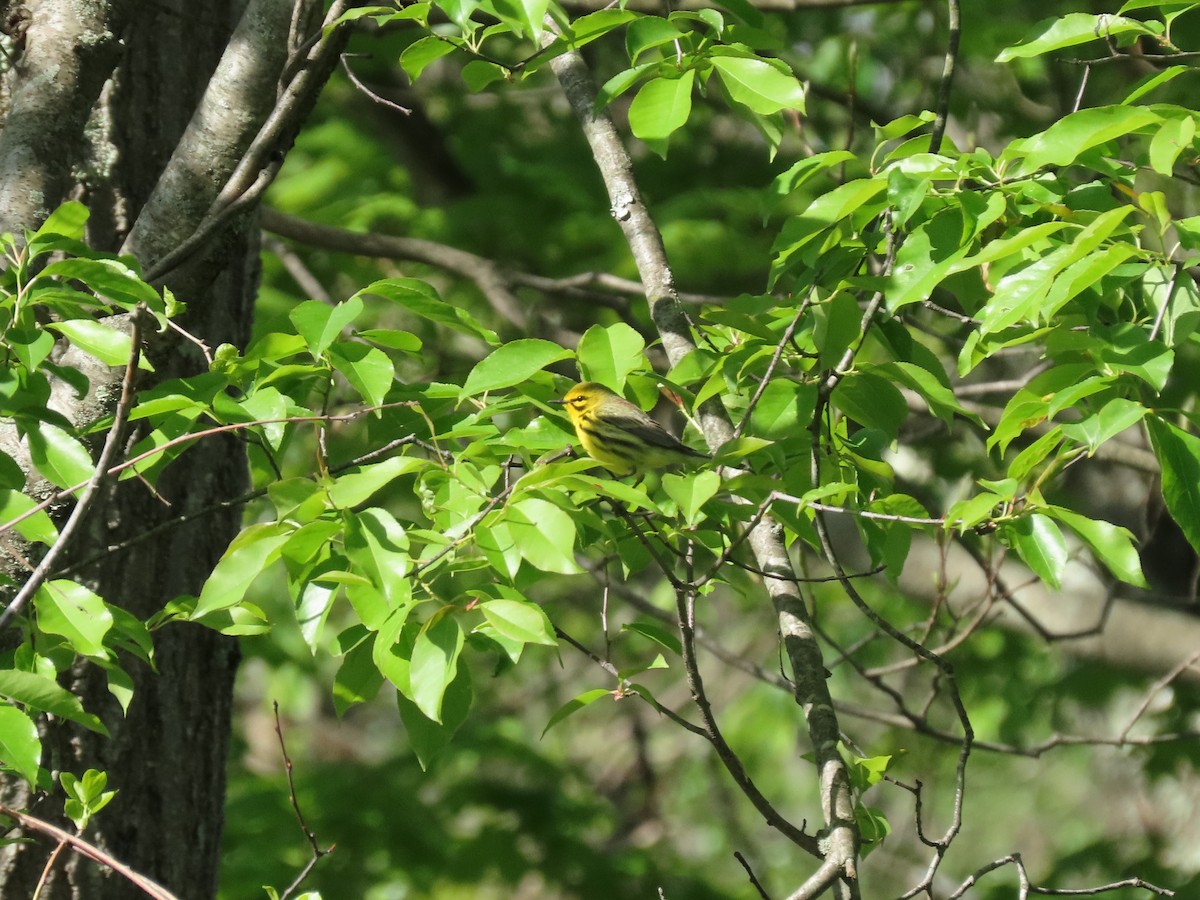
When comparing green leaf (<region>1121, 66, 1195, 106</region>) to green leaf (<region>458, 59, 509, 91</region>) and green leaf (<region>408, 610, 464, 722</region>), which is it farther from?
green leaf (<region>408, 610, 464, 722</region>)

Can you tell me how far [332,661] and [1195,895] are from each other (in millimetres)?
8594

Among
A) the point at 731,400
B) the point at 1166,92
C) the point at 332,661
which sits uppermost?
the point at 731,400

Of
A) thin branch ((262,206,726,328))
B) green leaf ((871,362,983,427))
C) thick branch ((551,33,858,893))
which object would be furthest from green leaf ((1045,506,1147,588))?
thin branch ((262,206,726,328))

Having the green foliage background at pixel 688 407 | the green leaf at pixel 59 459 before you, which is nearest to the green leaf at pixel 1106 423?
the green foliage background at pixel 688 407

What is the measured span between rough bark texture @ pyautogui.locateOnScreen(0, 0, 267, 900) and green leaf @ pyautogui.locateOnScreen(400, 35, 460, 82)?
796mm

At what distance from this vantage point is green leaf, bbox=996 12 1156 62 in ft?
8.06

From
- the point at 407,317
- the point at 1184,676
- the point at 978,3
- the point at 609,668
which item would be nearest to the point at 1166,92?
the point at 978,3

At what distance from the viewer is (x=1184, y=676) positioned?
6.34 metres

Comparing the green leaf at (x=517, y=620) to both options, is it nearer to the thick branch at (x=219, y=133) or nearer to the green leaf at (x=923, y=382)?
the green leaf at (x=923, y=382)

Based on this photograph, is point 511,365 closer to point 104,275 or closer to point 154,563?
point 104,275

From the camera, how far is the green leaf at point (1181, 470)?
2.07 meters

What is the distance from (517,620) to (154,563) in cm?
194

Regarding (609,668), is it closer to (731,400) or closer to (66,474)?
(731,400)

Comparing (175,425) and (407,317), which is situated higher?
(175,425)
